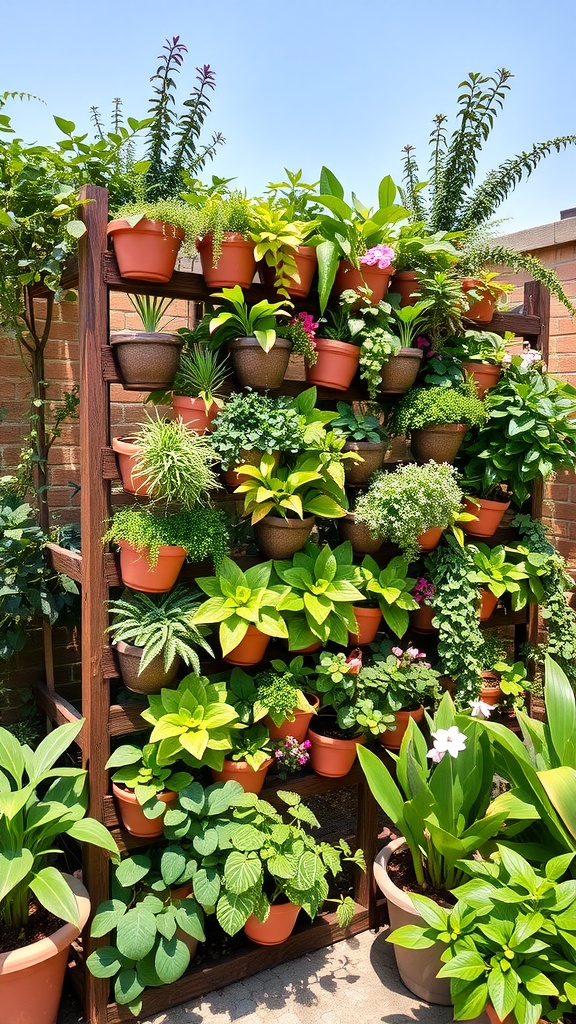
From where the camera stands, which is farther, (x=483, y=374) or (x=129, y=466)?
(x=483, y=374)

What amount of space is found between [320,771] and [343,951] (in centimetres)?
63

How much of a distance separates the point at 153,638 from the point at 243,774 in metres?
0.55

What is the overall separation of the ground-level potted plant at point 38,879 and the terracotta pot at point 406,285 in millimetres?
1827

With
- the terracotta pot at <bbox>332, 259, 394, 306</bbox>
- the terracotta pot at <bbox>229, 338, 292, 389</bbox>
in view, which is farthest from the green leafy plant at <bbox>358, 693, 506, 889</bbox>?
the terracotta pot at <bbox>332, 259, 394, 306</bbox>

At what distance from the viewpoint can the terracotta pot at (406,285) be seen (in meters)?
2.41

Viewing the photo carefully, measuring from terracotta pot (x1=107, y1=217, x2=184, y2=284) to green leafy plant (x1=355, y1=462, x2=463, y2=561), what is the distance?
97cm

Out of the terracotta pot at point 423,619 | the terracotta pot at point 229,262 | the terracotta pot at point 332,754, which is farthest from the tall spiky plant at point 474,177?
the terracotta pot at point 332,754

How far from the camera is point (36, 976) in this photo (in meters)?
1.78

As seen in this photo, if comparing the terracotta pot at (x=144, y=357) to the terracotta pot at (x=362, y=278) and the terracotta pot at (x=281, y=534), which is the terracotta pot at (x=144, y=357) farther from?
the terracotta pot at (x=362, y=278)

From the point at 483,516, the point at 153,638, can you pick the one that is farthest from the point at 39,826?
the point at 483,516

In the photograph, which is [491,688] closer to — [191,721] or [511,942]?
[511,942]

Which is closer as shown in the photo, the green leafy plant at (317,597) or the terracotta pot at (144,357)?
the terracotta pot at (144,357)

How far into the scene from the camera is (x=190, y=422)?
78.5 inches

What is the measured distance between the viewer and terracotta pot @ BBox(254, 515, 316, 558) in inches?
83.7
